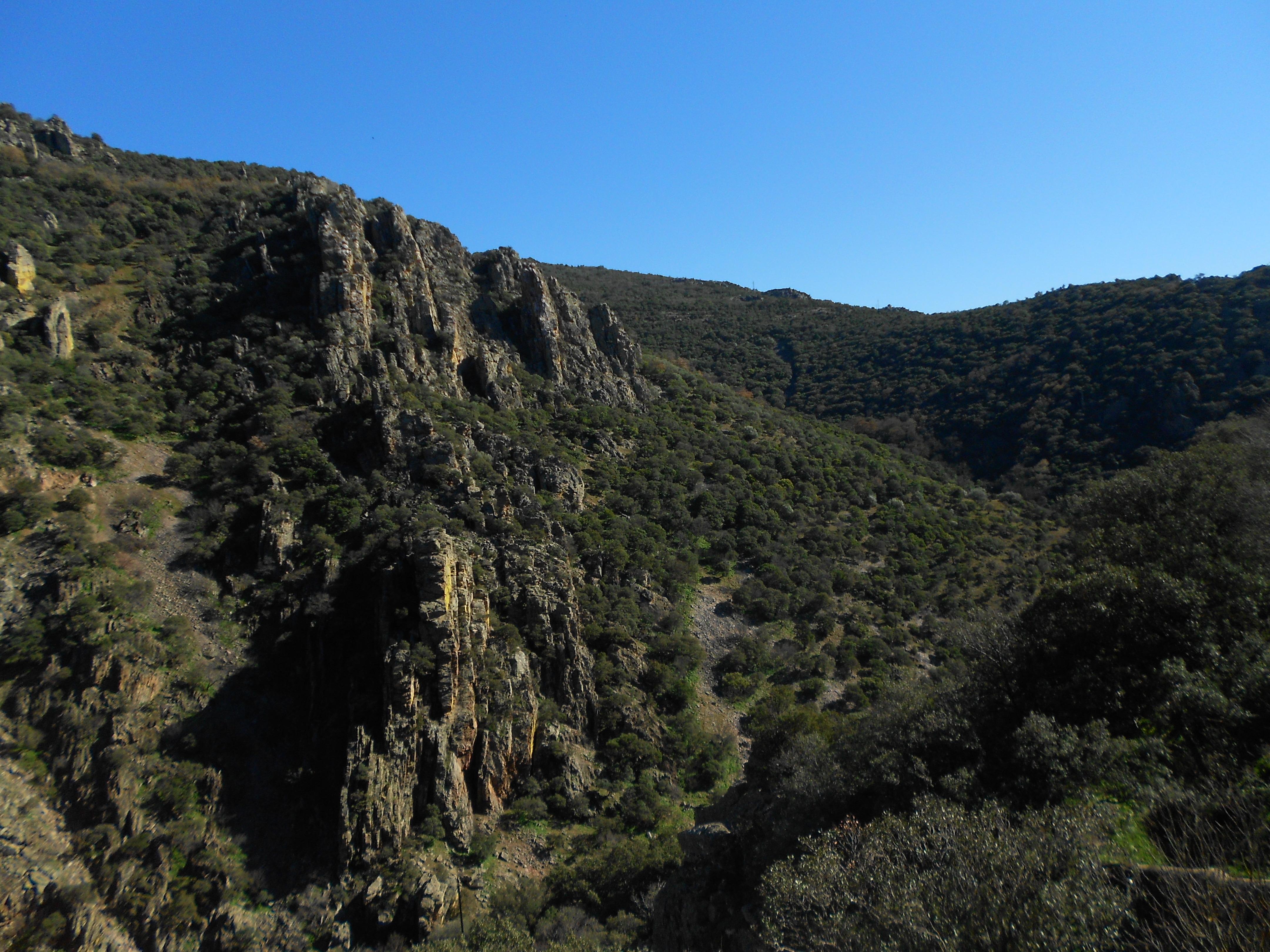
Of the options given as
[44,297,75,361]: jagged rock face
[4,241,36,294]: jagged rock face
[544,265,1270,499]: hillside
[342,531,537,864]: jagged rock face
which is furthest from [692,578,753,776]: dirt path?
[4,241,36,294]: jagged rock face

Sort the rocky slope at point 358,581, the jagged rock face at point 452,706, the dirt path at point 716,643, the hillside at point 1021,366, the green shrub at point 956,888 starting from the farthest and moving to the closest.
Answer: the hillside at point 1021,366, the dirt path at point 716,643, the jagged rock face at point 452,706, the rocky slope at point 358,581, the green shrub at point 956,888

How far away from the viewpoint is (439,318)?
111 feet

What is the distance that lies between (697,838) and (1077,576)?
33.0ft

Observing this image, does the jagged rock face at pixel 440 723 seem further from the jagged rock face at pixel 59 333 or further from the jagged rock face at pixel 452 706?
the jagged rock face at pixel 59 333

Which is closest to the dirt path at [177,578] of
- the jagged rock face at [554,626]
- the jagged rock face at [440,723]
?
the jagged rock face at [440,723]

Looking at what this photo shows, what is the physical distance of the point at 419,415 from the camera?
994 inches

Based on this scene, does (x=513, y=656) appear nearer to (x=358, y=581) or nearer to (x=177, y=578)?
(x=358, y=581)

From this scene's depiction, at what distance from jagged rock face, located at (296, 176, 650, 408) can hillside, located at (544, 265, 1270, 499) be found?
72.1 feet

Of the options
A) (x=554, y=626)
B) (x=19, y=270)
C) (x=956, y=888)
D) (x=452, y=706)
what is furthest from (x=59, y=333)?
(x=956, y=888)

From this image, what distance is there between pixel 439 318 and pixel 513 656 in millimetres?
21633

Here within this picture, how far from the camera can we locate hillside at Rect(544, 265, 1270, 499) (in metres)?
40.3

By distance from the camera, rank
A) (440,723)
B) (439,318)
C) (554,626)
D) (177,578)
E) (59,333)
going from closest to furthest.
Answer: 1. (440,723)
2. (177,578)
3. (554,626)
4. (59,333)
5. (439,318)

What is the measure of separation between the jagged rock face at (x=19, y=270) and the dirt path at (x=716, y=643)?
32.7 meters

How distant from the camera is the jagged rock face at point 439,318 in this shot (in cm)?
2948
